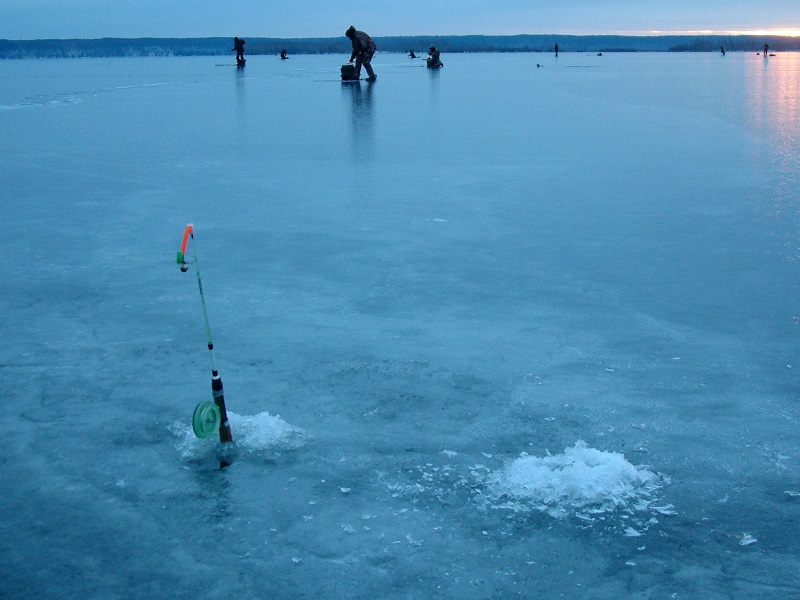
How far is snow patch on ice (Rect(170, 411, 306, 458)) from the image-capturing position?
171 inches

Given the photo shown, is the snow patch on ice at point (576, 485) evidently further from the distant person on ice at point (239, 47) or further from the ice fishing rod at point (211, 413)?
the distant person on ice at point (239, 47)

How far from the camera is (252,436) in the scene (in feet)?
14.6

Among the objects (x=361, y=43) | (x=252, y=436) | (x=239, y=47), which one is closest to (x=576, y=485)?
(x=252, y=436)

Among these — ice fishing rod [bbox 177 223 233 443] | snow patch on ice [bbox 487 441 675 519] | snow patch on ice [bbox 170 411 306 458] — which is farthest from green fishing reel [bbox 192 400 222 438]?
snow patch on ice [bbox 487 441 675 519]

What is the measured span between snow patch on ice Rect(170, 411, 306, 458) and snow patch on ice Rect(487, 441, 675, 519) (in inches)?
45.9

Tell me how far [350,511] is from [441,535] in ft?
1.52

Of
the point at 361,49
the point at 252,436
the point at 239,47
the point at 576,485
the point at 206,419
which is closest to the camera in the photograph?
the point at 576,485

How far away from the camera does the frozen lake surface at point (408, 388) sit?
11.3 ft

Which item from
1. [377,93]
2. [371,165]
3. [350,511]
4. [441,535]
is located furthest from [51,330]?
[377,93]

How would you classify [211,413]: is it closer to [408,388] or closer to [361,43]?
[408,388]

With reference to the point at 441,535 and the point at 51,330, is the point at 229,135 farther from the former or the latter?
the point at 441,535

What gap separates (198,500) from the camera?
12.7ft

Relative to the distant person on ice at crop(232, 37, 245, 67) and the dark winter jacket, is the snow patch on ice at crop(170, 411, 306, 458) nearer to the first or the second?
the dark winter jacket

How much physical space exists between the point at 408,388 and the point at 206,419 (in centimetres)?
136
